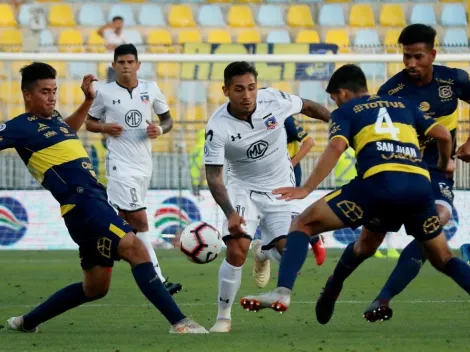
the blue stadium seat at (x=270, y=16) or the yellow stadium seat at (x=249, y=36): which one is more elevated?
the blue stadium seat at (x=270, y=16)

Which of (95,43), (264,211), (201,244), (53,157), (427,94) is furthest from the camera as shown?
(95,43)

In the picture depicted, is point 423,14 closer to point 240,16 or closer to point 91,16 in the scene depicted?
point 240,16

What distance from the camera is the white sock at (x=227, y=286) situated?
8469 mm

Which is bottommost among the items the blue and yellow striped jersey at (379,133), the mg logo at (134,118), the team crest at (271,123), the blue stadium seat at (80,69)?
the blue stadium seat at (80,69)

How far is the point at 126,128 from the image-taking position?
Result: 12.4m

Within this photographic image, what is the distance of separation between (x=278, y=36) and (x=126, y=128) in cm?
1105

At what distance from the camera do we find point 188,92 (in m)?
18.1

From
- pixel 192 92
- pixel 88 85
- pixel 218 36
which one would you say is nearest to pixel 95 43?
pixel 218 36

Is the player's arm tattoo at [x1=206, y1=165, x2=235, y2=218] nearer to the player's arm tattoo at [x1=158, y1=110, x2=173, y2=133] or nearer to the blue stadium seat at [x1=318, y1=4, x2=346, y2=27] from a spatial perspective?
the player's arm tattoo at [x1=158, y1=110, x2=173, y2=133]

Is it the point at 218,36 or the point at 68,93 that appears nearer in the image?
the point at 68,93

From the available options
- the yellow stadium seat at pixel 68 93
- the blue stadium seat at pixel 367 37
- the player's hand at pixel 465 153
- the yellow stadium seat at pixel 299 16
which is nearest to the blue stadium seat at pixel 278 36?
the yellow stadium seat at pixel 299 16

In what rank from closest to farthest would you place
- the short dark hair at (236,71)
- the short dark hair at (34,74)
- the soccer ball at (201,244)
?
the short dark hair at (34,74), the short dark hair at (236,71), the soccer ball at (201,244)

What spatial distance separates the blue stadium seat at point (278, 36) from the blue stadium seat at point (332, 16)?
0.87m

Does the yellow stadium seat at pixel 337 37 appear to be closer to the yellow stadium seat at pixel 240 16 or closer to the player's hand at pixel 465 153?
the yellow stadium seat at pixel 240 16
